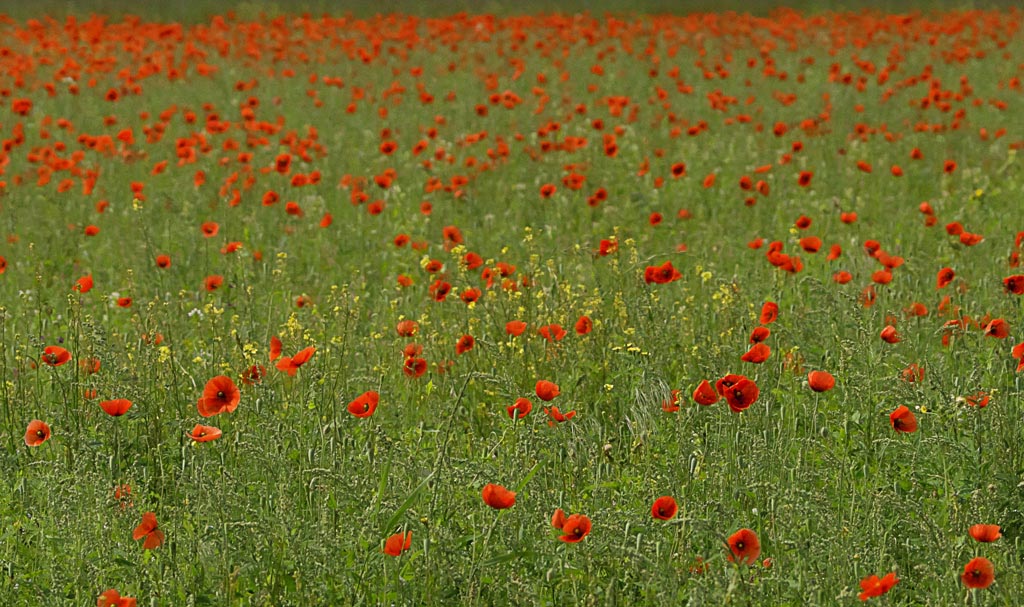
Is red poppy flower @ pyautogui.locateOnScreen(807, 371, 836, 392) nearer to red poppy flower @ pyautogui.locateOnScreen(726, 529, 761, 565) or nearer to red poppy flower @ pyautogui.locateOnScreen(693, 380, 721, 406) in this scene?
red poppy flower @ pyautogui.locateOnScreen(693, 380, 721, 406)

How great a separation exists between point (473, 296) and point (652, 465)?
3.30 feet

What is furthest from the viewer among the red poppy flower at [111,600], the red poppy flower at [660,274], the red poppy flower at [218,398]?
the red poppy flower at [660,274]

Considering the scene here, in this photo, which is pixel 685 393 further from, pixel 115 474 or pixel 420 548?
pixel 115 474

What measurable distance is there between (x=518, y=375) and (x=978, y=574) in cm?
193

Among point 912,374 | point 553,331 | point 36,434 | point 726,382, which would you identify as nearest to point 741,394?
point 726,382

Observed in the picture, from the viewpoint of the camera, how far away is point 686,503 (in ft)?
9.26

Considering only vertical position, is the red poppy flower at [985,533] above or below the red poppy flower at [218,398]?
below

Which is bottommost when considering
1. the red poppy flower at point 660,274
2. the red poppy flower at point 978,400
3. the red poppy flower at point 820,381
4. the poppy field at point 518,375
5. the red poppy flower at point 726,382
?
the poppy field at point 518,375

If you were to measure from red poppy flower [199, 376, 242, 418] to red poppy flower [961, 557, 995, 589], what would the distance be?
169 cm

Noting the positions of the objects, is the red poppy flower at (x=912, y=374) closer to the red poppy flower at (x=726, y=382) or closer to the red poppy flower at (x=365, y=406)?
the red poppy flower at (x=726, y=382)

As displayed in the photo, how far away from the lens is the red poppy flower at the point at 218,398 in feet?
9.41

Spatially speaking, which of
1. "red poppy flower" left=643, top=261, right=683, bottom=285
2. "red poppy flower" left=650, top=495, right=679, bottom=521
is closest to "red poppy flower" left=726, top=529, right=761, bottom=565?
"red poppy flower" left=650, top=495, right=679, bottom=521

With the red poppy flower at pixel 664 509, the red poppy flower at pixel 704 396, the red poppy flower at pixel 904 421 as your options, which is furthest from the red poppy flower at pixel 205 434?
the red poppy flower at pixel 904 421

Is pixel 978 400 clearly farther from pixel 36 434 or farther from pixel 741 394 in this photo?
pixel 36 434
